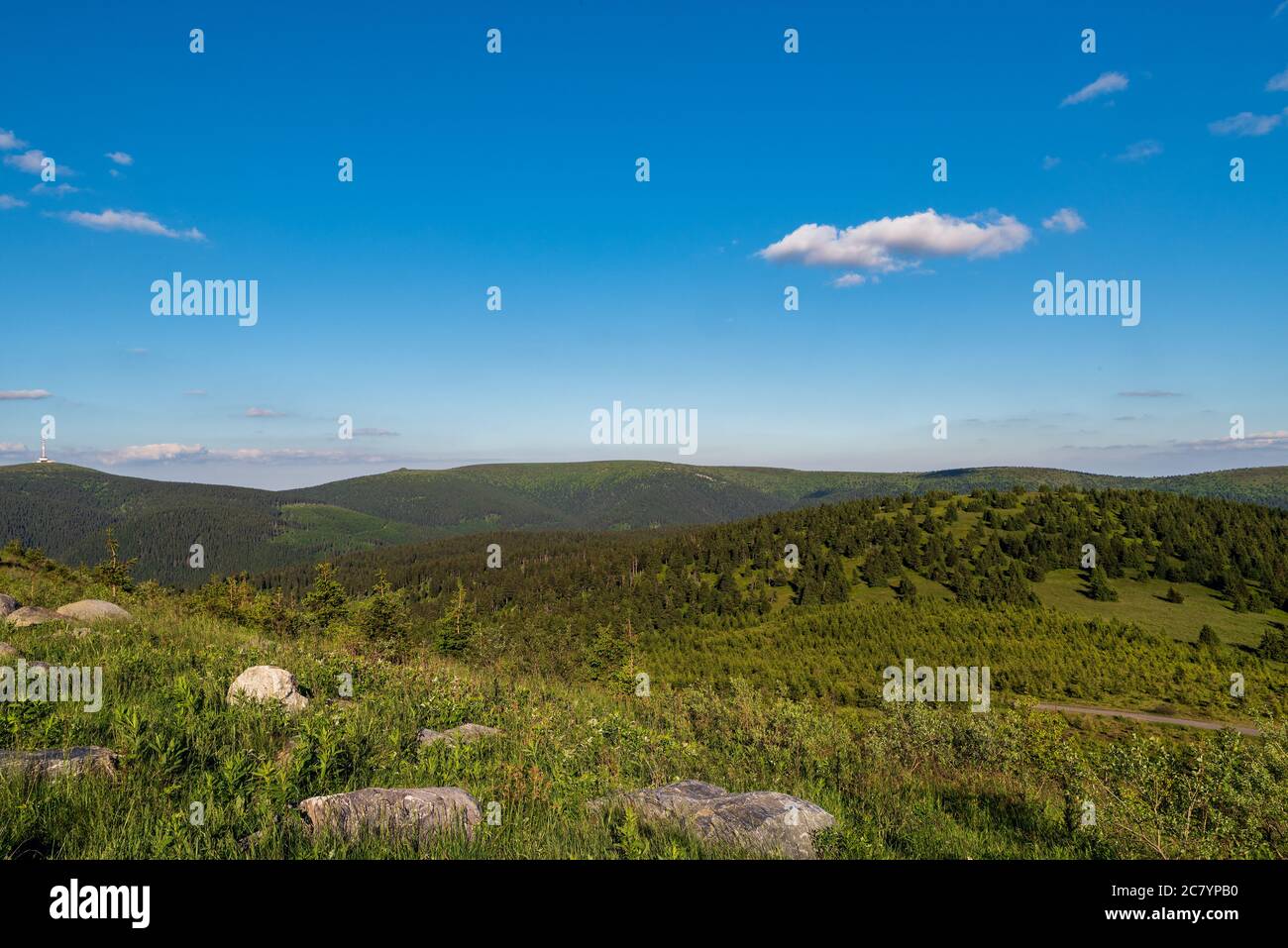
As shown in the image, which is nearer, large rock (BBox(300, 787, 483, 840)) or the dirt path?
large rock (BBox(300, 787, 483, 840))

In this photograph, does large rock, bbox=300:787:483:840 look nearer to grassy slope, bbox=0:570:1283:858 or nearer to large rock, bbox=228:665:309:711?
grassy slope, bbox=0:570:1283:858

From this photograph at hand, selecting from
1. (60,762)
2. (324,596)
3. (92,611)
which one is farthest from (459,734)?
(324,596)

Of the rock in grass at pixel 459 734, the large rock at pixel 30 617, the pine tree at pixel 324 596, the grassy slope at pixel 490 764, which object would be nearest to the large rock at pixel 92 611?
the large rock at pixel 30 617

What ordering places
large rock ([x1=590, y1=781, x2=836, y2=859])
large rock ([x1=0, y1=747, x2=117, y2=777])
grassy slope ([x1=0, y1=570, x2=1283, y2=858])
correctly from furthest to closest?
large rock ([x1=590, y1=781, x2=836, y2=859]) → large rock ([x1=0, y1=747, x2=117, y2=777]) → grassy slope ([x1=0, y1=570, x2=1283, y2=858])

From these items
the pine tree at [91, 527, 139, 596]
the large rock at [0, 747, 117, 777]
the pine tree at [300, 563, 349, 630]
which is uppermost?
the large rock at [0, 747, 117, 777]

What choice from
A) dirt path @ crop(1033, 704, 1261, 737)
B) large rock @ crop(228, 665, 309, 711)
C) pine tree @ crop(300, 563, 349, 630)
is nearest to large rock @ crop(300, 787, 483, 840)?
large rock @ crop(228, 665, 309, 711)

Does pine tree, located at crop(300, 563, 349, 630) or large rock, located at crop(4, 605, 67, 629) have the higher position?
large rock, located at crop(4, 605, 67, 629)
